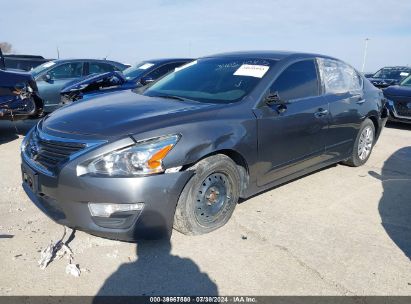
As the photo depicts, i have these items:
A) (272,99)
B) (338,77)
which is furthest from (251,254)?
(338,77)

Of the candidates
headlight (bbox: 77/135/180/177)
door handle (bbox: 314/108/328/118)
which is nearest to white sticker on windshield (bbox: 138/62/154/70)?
door handle (bbox: 314/108/328/118)

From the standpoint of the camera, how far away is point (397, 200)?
4457mm

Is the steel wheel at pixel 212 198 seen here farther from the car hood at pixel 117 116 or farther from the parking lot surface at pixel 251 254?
the car hood at pixel 117 116

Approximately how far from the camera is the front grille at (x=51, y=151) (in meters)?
2.90

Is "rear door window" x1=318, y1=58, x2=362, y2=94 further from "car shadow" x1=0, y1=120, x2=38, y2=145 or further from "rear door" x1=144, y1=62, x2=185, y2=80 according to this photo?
"car shadow" x1=0, y1=120, x2=38, y2=145

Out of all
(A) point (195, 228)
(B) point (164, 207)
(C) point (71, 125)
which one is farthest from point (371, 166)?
(C) point (71, 125)

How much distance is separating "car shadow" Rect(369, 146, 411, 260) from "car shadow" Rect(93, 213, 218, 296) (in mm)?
1776

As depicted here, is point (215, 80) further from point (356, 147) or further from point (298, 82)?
point (356, 147)

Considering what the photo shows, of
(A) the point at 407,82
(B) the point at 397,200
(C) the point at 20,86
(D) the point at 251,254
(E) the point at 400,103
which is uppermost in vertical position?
(C) the point at 20,86

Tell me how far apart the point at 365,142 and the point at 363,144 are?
63 mm

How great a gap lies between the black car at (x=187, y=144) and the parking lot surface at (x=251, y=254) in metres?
0.24

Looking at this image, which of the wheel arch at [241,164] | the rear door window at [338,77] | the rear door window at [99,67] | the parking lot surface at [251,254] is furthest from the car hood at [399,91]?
the wheel arch at [241,164]

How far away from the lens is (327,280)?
2836mm

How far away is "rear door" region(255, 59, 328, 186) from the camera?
3721 mm
